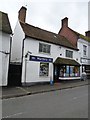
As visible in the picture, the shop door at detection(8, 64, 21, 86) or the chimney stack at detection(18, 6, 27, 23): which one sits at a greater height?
the chimney stack at detection(18, 6, 27, 23)

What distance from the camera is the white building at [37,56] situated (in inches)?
628

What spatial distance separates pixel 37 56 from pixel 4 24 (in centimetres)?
488

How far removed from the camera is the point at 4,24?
1550 centimetres

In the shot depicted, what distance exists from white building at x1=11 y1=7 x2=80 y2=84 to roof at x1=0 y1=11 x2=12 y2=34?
1.68 m

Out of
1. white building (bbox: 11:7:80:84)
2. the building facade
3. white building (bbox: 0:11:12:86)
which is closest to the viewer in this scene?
white building (bbox: 0:11:12:86)

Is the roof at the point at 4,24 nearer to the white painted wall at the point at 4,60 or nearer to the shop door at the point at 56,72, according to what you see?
the white painted wall at the point at 4,60

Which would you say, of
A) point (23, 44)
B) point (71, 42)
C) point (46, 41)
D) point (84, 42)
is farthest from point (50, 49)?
point (84, 42)

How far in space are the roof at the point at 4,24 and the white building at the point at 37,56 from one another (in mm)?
1678

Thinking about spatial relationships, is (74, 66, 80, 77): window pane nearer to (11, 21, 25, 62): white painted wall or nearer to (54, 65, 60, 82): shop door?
(54, 65, 60, 82): shop door

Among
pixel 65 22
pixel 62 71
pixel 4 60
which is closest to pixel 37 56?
pixel 4 60

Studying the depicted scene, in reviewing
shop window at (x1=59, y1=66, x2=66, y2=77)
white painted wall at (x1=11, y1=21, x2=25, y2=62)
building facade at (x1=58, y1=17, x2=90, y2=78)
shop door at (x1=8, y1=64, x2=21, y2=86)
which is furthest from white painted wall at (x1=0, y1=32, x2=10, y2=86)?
building facade at (x1=58, y1=17, x2=90, y2=78)

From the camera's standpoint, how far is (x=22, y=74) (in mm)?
15398

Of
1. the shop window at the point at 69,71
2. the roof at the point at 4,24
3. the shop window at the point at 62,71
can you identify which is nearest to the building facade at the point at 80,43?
the shop window at the point at 69,71

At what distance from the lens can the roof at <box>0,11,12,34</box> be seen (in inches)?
569
